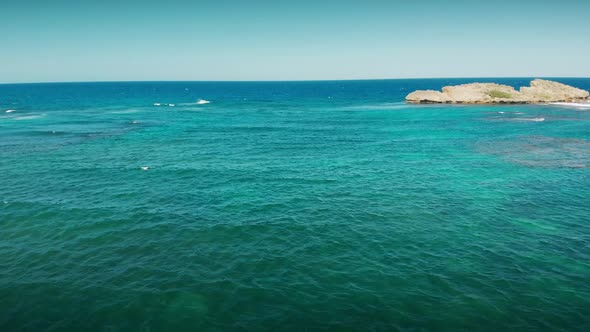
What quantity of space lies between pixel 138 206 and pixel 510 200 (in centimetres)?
4976

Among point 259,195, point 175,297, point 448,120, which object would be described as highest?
point 448,120

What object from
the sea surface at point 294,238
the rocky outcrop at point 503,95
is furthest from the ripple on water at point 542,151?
the rocky outcrop at point 503,95

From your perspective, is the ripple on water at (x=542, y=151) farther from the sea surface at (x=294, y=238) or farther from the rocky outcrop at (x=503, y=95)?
the rocky outcrop at (x=503, y=95)

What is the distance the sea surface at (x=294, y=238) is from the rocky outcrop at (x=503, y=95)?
10419 centimetres

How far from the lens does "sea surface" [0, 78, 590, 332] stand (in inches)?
1034

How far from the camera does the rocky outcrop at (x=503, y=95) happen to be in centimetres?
17300

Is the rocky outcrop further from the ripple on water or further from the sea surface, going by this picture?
the sea surface

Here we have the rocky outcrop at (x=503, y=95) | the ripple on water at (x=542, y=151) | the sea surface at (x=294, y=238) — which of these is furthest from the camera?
the rocky outcrop at (x=503, y=95)

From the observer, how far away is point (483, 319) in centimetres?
2522

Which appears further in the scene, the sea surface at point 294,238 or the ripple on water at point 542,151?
the ripple on water at point 542,151

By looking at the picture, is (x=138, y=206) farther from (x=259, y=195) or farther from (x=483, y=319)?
(x=483, y=319)

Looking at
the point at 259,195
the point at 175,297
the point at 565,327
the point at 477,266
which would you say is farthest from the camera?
the point at 259,195

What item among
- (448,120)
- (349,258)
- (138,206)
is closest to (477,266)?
(349,258)

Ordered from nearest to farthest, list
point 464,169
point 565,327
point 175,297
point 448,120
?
point 565,327, point 175,297, point 464,169, point 448,120
